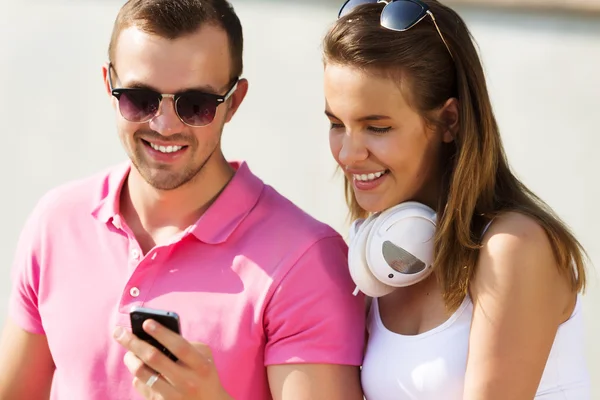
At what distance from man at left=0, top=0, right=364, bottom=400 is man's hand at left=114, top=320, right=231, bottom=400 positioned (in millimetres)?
229

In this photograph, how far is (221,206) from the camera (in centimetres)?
288

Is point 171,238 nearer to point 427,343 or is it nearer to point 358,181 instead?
point 358,181

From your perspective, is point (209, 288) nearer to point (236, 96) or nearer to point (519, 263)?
point (236, 96)

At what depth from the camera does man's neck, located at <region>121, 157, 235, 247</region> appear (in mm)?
2926

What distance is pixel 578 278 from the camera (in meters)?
2.54

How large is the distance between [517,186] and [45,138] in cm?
323

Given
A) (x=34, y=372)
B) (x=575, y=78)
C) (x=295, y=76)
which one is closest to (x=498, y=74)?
(x=575, y=78)

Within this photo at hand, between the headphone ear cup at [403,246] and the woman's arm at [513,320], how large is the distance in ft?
0.65

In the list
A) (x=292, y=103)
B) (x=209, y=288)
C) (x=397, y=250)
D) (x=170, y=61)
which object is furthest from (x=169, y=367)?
(x=292, y=103)

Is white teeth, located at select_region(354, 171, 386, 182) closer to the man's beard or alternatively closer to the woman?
the woman

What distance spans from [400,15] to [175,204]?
82 centimetres

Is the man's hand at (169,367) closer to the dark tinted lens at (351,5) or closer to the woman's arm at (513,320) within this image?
the woman's arm at (513,320)

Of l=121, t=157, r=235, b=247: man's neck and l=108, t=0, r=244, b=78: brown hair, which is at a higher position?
l=108, t=0, r=244, b=78: brown hair

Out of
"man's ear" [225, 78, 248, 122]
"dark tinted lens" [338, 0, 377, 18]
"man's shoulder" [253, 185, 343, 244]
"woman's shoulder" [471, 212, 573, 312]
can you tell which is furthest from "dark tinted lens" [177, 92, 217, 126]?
"woman's shoulder" [471, 212, 573, 312]
